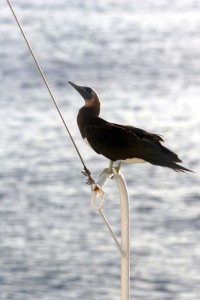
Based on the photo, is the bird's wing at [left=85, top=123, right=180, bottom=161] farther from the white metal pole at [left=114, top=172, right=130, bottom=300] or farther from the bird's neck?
the white metal pole at [left=114, top=172, right=130, bottom=300]

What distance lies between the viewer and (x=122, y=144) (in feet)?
17.2

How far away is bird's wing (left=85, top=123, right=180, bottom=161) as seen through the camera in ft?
16.9

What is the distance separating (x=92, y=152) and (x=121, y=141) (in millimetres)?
7568

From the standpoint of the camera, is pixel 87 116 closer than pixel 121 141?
No

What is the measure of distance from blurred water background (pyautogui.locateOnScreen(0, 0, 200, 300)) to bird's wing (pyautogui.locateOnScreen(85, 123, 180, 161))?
181 inches

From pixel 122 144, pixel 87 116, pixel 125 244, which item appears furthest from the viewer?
pixel 87 116

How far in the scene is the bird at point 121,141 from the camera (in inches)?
202

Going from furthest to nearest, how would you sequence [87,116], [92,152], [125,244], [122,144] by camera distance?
[92,152], [87,116], [122,144], [125,244]

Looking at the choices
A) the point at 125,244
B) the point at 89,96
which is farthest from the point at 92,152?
the point at 125,244

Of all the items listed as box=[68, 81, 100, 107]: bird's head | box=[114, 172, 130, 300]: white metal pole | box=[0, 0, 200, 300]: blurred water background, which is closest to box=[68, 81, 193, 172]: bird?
box=[68, 81, 100, 107]: bird's head

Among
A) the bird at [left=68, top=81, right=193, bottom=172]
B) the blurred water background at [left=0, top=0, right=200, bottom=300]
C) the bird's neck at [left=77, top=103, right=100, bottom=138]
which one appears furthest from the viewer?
the blurred water background at [left=0, top=0, right=200, bottom=300]

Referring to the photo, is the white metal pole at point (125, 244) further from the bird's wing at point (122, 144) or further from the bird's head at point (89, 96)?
the bird's head at point (89, 96)

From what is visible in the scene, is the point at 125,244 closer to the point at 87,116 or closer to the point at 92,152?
the point at 87,116

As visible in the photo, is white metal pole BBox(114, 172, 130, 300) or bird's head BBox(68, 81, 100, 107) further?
bird's head BBox(68, 81, 100, 107)
